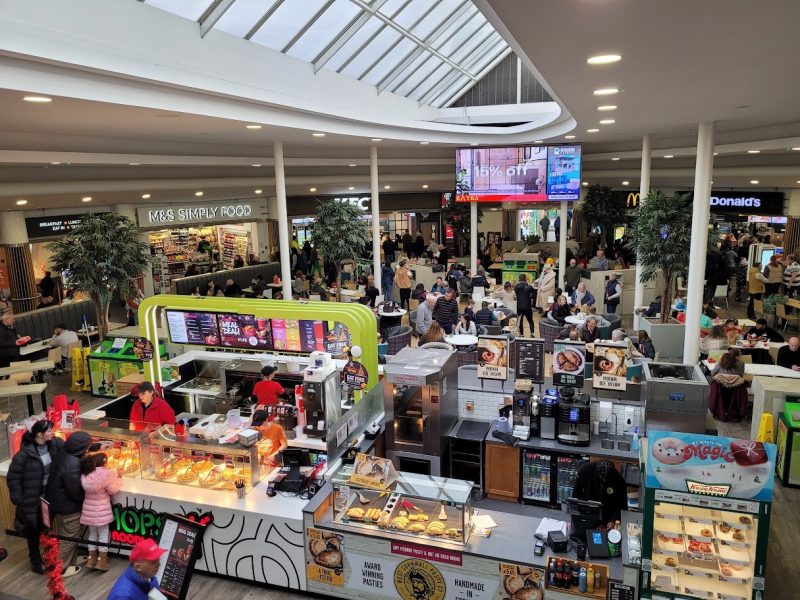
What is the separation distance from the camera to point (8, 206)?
15.0 metres

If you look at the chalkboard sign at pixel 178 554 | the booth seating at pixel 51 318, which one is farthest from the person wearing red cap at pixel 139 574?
the booth seating at pixel 51 318

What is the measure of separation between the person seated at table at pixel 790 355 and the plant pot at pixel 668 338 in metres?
1.92

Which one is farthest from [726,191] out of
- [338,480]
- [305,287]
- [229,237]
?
[338,480]

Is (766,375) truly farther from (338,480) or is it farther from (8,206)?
(8,206)

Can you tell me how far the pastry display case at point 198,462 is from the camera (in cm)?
641

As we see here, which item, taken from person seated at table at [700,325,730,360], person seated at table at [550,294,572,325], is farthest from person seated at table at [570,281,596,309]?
person seated at table at [700,325,730,360]

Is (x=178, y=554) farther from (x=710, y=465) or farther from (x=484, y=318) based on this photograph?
(x=484, y=318)

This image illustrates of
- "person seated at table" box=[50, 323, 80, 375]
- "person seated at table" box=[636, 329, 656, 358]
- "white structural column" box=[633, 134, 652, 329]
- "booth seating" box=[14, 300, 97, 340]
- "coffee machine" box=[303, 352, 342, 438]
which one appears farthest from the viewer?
"booth seating" box=[14, 300, 97, 340]

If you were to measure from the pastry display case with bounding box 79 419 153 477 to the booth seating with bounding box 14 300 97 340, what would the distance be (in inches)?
340

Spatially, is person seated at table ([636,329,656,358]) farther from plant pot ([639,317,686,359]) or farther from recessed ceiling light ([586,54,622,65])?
recessed ceiling light ([586,54,622,65])

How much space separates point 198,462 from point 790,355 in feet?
29.0

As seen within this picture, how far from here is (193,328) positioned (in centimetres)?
910

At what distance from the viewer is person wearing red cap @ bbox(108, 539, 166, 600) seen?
13.1ft

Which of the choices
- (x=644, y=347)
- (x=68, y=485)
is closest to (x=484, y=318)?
(x=644, y=347)
